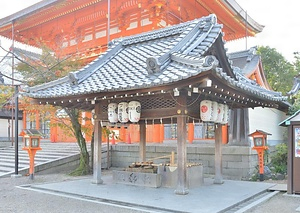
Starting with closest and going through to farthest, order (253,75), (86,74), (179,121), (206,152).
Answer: (179,121) → (86,74) → (206,152) → (253,75)

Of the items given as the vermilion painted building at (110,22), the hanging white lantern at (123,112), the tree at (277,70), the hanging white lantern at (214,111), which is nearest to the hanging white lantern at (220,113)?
the hanging white lantern at (214,111)

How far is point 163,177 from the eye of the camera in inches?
334

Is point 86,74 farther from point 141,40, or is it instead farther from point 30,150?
point 30,150

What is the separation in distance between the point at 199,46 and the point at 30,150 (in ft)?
21.1

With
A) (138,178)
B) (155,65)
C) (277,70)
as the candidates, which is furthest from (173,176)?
(277,70)

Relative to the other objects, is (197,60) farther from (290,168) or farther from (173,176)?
(290,168)

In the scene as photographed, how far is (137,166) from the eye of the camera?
916 centimetres

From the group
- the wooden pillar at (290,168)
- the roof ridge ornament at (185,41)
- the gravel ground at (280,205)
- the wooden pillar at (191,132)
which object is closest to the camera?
the gravel ground at (280,205)

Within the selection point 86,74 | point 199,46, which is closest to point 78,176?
point 86,74

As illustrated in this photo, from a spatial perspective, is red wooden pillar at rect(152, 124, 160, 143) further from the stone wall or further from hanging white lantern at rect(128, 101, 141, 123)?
hanging white lantern at rect(128, 101, 141, 123)

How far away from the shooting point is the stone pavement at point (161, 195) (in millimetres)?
6336

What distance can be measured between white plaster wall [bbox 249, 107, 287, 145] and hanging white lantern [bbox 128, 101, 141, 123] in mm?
5788

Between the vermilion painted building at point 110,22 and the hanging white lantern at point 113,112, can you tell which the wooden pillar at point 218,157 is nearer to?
the hanging white lantern at point 113,112

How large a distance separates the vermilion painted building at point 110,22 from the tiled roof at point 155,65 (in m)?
4.40
